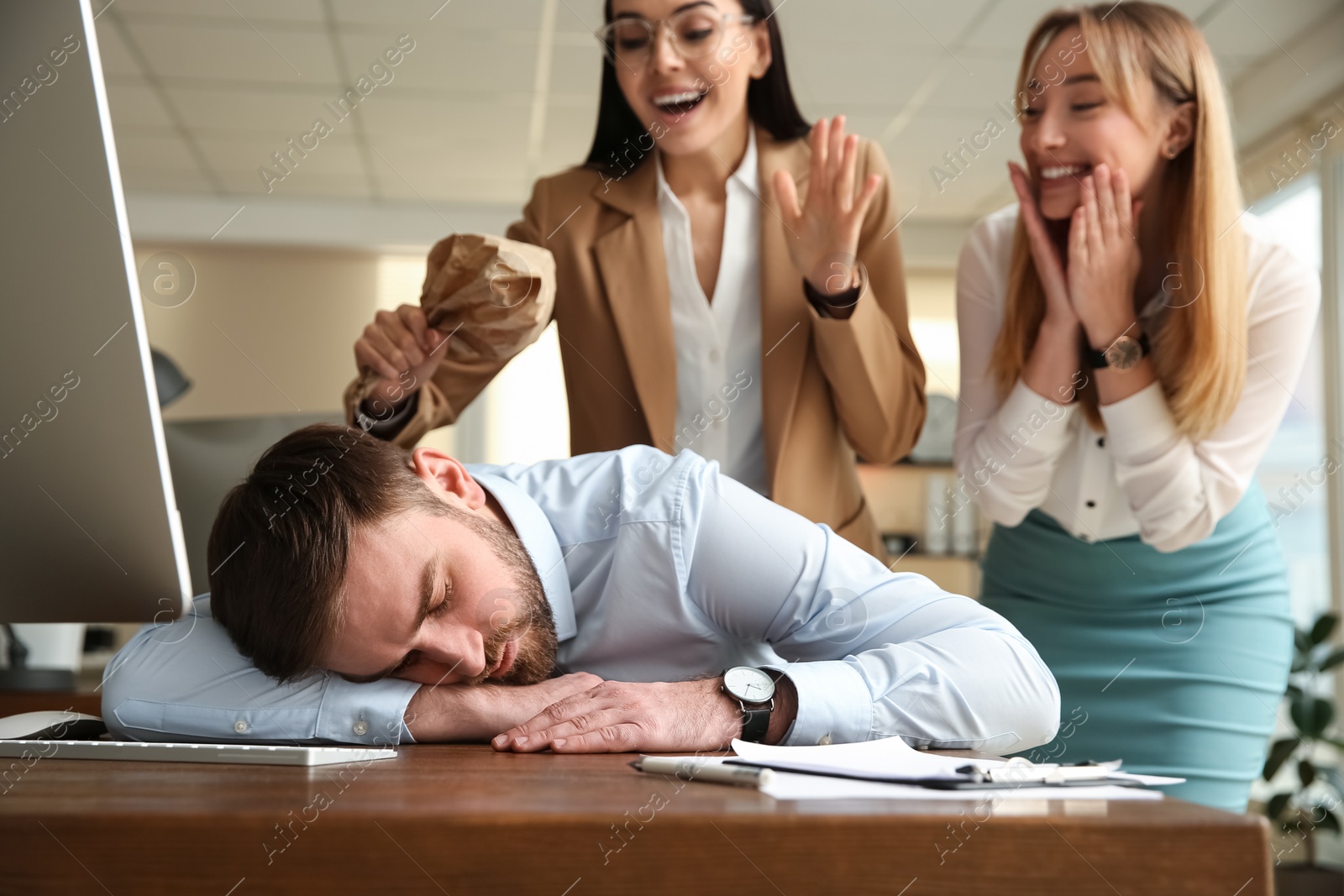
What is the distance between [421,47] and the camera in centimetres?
450

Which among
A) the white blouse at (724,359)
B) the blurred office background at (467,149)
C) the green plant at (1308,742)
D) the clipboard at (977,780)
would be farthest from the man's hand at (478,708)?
the green plant at (1308,742)

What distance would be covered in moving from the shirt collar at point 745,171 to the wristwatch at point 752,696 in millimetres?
1029

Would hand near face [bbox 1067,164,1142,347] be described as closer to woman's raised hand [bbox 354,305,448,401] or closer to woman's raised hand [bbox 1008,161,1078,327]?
woman's raised hand [bbox 1008,161,1078,327]

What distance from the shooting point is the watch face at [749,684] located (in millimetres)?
976

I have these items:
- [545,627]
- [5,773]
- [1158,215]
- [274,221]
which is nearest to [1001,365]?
[1158,215]

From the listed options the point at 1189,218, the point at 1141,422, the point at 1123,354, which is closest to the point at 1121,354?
the point at 1123,354

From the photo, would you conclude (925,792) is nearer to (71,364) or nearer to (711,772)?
(711,772)

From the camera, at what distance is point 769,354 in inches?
67.1

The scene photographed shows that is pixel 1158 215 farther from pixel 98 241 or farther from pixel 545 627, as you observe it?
pixel 98 241

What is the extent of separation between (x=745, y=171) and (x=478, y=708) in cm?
110

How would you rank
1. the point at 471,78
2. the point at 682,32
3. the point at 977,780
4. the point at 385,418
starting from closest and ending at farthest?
1. the point at 977,780
2. the point at 385,418
3. the point at 682,32
4. the point at 471,78

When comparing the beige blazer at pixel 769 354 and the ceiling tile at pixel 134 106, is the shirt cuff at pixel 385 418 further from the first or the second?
the ceiling tile at pixel 134 106

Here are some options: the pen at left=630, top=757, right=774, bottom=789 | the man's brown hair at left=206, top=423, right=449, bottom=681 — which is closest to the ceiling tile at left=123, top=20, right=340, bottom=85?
the man's brown hair at left=206, top=423, right=449, bottom=681

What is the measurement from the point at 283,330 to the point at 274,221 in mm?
622
